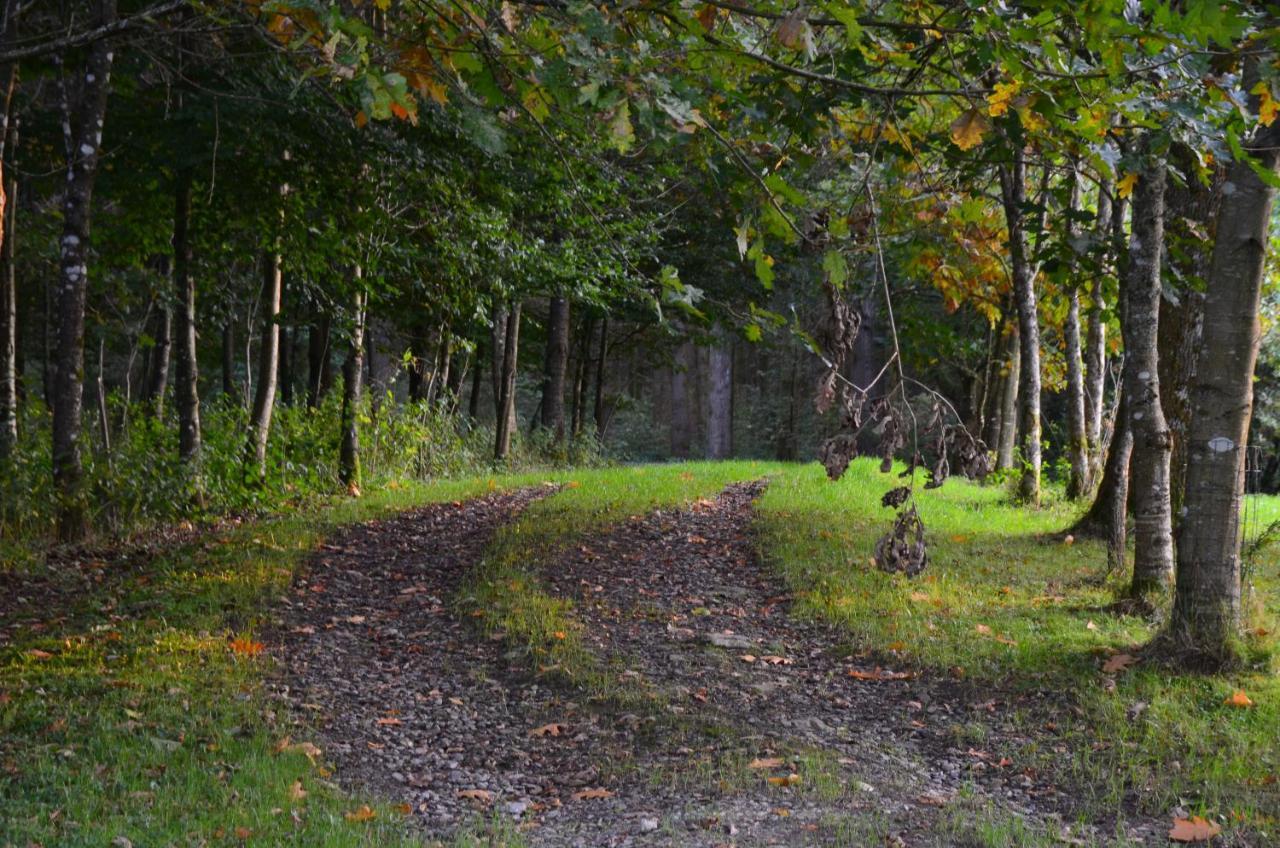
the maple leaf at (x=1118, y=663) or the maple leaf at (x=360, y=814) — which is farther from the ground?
the maple leaf at (x=1118, y=663)

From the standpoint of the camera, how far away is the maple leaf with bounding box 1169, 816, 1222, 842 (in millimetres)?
4266

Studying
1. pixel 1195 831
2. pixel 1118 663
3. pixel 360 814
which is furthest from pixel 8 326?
pixel 1195 831

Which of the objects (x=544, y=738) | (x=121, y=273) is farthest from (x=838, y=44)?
Result: (x=121, y=273)

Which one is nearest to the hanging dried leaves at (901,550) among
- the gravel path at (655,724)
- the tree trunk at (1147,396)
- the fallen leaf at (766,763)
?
the gravel path at (655,724)

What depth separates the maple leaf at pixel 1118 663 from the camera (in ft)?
20.2

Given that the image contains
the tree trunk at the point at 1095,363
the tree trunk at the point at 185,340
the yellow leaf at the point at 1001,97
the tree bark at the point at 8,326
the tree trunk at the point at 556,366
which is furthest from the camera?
the tree trunk at the point at 556,366

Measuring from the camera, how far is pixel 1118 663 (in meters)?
6.22

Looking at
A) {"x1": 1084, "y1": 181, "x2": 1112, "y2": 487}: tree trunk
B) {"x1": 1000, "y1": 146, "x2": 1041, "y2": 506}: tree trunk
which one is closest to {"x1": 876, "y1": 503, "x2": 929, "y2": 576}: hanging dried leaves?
{"x1": 1000, "y1": 146, "x2": 1041, "y2": 506}: tree trunk

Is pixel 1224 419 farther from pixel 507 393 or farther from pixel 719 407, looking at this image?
pixel 719 407

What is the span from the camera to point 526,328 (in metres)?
26.8

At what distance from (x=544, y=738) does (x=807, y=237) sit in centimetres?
311

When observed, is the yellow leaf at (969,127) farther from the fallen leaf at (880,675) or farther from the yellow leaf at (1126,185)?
the fallen leaf at (880,675)

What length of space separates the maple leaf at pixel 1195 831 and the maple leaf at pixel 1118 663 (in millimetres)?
1863

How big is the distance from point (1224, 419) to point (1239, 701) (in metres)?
1.59
